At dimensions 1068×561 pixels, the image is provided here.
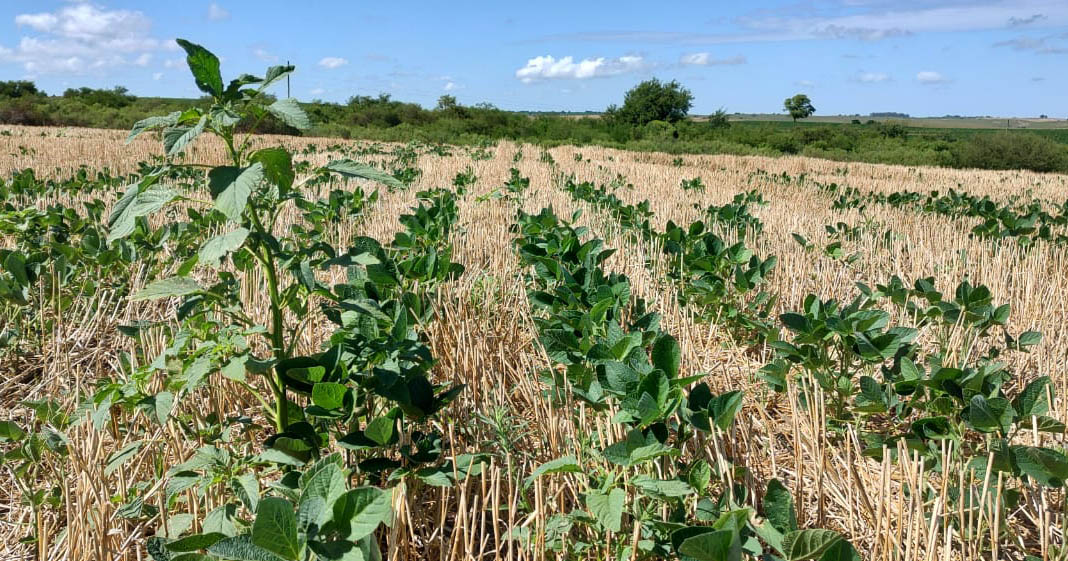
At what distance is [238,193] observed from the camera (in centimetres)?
132

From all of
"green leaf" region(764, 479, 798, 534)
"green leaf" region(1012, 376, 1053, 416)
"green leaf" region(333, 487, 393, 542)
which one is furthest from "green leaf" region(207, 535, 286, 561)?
"green leaf" region(1012, 376, 1053, 416)

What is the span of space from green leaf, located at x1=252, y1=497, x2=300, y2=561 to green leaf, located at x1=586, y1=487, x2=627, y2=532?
584mm

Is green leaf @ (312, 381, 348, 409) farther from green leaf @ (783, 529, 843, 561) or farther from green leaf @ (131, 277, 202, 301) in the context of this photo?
green leaf @ (783, 529, 843, 561)

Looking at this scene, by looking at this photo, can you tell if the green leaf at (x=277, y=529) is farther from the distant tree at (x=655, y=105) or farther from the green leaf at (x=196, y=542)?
the distant tree at (x=655, y=105)

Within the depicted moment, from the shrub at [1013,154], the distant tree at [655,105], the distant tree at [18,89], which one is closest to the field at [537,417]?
the shrub at [1013,154]

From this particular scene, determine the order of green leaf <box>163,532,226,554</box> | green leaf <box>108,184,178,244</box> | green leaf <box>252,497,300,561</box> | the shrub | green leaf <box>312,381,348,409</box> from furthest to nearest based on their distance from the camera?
the shrub
green leaf <box>312,381,348,409</box>
green leaf <box>108,184,178,244</box>
green leaf <box>163,532,226,554</box>
green leaf <box>252,497,300,561</box>

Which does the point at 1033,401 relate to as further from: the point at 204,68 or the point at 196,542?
the point at 204,68

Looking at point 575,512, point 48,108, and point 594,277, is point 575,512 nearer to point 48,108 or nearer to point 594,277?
point 594,277

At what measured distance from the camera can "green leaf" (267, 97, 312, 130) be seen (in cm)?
138

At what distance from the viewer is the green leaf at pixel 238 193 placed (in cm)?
130

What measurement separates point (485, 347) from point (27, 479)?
1447mm

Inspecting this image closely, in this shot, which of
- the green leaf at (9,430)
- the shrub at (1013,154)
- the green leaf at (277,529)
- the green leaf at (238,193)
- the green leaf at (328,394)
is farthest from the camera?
the shrub at (1013,154)

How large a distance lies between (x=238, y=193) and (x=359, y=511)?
2.06 feet

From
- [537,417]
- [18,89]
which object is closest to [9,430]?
[537,417]
